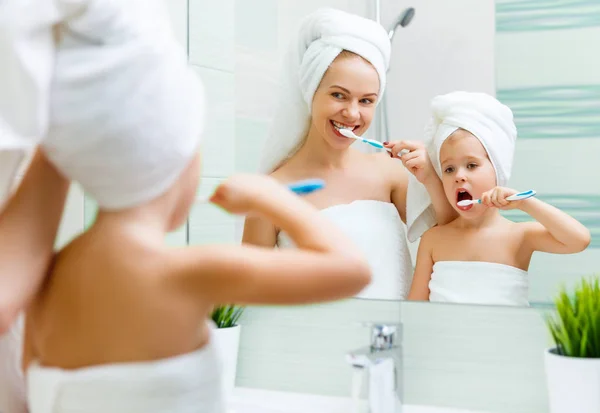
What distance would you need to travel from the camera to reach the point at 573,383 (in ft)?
3.26

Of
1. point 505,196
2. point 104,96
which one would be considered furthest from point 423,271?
point 104,96

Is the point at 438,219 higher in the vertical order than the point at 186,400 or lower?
higher

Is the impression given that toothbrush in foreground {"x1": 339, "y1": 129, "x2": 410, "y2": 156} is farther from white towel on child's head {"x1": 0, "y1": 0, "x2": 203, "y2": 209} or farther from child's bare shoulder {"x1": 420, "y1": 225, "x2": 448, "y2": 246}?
white towel on child's head {"x1": 0, "y1": 0, "x2": 203, "y2": 209}

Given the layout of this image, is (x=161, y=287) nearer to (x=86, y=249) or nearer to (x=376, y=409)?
(x=86, y=249)

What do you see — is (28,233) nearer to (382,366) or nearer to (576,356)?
(382,366)

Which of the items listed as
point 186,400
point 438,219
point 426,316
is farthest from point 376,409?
point 186,400

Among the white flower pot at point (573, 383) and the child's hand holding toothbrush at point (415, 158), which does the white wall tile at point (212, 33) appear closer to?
the child's hand holding toothbrush at point (415, 158)

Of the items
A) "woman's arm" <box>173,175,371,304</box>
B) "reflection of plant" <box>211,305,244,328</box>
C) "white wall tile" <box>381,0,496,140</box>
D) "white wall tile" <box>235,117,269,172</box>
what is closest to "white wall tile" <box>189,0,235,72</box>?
"white wall tile" <box>235,117,269,172</box>

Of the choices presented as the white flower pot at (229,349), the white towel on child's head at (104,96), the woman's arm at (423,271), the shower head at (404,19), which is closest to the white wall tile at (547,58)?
the shower head at (404,19)

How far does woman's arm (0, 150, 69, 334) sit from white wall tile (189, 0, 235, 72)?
80 cm

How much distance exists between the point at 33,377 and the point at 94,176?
0.17m

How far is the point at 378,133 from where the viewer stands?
46.6 inches

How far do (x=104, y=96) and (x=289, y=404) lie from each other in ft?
2.70

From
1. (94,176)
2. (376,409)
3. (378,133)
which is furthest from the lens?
(378,133)
